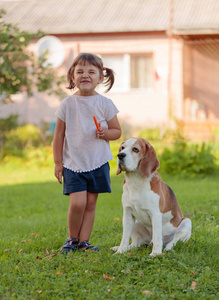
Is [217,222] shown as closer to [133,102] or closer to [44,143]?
[44,143]

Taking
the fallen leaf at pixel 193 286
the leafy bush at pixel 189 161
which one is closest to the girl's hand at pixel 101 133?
the fallen leaf at pixel 193 286

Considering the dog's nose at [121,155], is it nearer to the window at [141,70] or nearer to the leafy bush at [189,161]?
the leafy bush at [189,161]

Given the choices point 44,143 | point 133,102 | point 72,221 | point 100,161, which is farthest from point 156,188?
point 133,102

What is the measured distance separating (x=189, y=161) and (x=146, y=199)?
239 inches

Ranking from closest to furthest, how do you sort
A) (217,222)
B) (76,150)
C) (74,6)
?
(76,150)
(217,222)
(74,6)

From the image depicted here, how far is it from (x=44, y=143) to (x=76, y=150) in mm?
9579

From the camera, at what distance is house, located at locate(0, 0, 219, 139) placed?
15.6m

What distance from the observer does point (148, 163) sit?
4117 millimetres

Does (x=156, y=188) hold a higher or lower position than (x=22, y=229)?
higher

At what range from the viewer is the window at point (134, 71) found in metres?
16.3

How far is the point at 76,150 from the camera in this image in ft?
14.7

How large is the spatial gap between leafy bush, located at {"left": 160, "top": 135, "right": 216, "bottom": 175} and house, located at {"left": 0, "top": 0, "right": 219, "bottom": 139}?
4.54 metres

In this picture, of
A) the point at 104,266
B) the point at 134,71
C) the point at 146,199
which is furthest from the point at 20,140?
the point at 104,266

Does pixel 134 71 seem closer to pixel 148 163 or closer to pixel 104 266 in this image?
pixel 148 163
